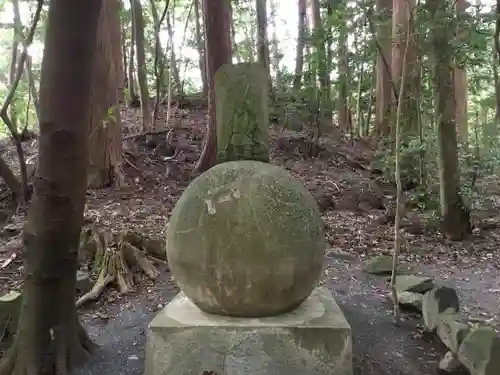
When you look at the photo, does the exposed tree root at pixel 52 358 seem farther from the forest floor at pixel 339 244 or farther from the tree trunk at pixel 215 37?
the tree trunk at pixel 215 37

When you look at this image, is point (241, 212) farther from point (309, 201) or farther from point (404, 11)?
point (404, 11)

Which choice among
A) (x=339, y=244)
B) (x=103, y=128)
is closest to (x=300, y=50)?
(x=103, y=128)

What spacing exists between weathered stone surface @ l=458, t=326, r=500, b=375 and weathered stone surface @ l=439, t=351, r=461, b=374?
0.42 feet

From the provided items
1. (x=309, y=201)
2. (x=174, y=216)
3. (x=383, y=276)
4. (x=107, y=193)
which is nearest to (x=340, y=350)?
(x=309, y=201)

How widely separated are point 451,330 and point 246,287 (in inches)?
68.0

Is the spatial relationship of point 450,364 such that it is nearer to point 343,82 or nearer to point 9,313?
point 9,313

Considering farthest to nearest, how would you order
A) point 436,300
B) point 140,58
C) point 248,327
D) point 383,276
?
point 140,58 < point 383,276 < point 436,300 < point 248,327

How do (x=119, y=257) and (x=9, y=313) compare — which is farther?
(x=119, y=257)

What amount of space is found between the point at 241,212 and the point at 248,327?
2.41 ft

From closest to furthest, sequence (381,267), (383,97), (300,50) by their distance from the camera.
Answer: (381,267) → (383,97) → (300,50)

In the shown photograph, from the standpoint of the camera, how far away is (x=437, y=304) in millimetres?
4922

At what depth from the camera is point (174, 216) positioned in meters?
3.97

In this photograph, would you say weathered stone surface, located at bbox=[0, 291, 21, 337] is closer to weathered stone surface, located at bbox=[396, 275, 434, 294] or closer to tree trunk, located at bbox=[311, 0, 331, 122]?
weathered stone surface, located at bbox=[396, 275, 434, 294]

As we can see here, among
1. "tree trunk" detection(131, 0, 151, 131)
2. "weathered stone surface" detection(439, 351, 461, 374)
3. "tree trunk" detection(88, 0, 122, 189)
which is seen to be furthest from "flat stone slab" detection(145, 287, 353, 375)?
"tree trunk" detection(131, 0, 151, 131)
